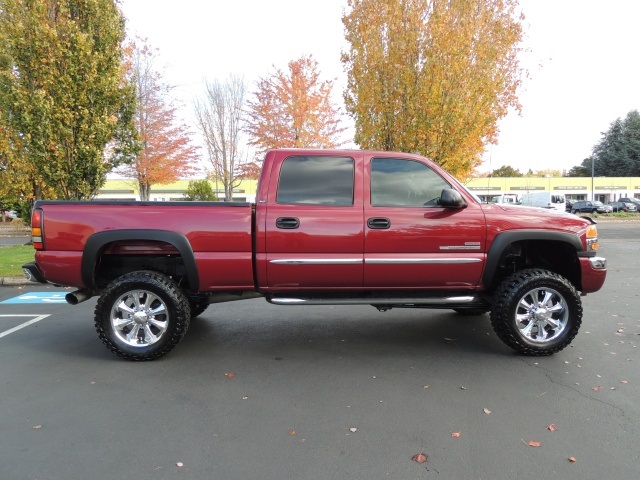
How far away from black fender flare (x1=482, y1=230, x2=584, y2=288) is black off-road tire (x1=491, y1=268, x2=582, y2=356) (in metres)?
0.26

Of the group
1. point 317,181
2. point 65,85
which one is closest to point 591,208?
point 65,85

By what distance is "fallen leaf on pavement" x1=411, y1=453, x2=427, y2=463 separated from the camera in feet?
8.39

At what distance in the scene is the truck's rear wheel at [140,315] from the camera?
4.11 meters

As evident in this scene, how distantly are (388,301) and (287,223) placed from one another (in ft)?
4.18

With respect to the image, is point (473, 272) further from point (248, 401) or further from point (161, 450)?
point (161, 450)

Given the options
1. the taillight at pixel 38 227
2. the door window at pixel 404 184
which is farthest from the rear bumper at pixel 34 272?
the door window at pixel 404 184

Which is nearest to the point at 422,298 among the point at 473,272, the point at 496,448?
the point at 473,272

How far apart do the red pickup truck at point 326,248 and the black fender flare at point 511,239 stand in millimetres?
11

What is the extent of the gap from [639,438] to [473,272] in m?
1.85

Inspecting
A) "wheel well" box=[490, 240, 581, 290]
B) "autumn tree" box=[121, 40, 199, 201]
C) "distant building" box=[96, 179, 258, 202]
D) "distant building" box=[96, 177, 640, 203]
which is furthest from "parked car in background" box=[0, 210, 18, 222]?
"distant building" box=[96, 177, 640, 203]

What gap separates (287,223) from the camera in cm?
409

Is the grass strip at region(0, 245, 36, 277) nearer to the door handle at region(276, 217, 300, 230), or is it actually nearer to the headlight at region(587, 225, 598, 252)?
the door handle at region(276, 217, 300, 230)

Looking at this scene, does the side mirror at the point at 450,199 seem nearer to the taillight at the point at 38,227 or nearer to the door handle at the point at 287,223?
the door handle at the point at 287,223

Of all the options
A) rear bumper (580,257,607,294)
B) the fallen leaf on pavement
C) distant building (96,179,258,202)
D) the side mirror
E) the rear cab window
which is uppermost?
distant building (96,179,258,202)
